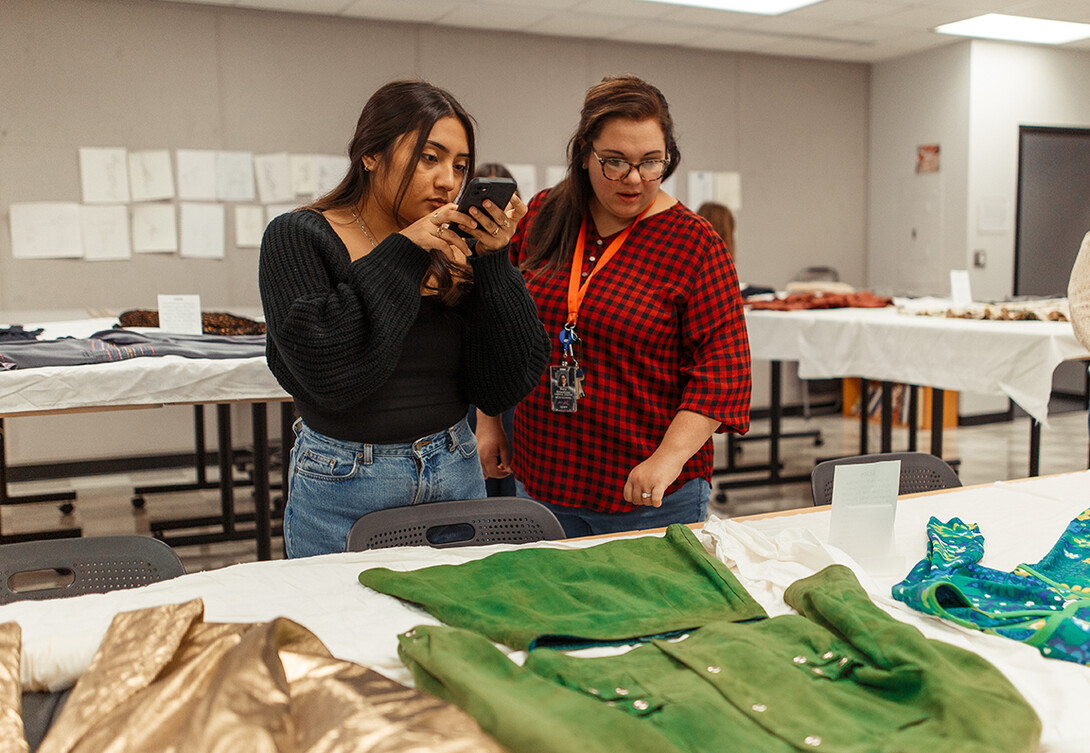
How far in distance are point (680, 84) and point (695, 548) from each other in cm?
631

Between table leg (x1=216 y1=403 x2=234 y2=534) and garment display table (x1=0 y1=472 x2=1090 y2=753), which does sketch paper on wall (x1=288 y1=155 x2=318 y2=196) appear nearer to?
table leg (x1=216 y1=403 x2=234 y2=534)

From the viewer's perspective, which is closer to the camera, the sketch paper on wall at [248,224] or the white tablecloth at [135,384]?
the white tablecloth at [135,384]

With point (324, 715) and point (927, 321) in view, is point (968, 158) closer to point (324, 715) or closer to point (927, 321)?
point (927, 321)

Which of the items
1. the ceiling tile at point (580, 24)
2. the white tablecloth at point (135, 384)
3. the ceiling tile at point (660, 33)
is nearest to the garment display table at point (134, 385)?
the white tablecloth at point (135, 384)

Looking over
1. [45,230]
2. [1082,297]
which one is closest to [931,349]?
[1082,297]

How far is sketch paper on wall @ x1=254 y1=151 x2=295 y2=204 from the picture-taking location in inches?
228

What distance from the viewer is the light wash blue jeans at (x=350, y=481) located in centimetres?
154

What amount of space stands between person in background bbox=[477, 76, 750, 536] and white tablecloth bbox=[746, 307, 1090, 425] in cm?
198

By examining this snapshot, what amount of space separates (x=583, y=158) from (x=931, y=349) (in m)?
2.38

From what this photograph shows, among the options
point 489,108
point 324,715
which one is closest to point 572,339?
point 324,715

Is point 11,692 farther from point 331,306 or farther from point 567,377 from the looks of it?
point 567,377

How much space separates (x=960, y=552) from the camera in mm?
1363

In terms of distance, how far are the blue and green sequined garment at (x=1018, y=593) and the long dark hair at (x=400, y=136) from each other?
0.89 meters

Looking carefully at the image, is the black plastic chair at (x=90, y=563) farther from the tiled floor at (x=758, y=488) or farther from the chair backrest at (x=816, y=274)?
the chair backrest at (x=816, y=274)
